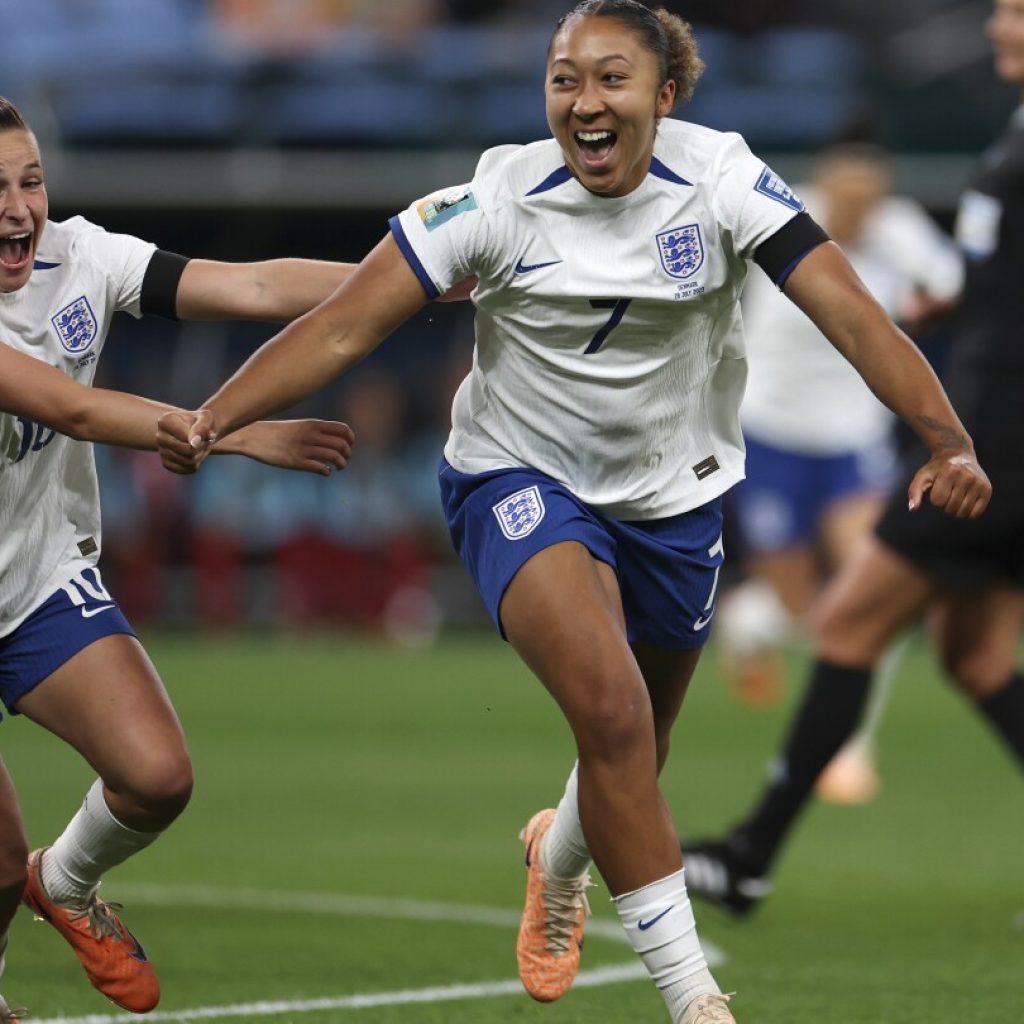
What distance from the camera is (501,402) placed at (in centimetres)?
498

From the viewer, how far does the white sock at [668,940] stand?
4.52 m

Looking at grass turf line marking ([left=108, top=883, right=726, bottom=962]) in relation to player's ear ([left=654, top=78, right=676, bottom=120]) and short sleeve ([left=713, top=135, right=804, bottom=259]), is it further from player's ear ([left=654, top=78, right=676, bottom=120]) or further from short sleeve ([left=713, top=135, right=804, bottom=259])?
player's ear ([left=654, top=78, right=676, bottom=120])

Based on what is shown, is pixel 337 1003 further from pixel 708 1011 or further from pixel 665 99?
pixel 665 99

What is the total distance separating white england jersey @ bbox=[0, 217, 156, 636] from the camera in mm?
4883

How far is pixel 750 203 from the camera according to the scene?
15.3 ft

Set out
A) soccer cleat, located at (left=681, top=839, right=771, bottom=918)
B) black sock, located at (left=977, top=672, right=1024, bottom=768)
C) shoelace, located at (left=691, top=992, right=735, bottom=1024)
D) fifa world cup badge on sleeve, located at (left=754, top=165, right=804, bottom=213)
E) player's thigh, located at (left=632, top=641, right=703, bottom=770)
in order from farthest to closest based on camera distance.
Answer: black sock, located at (left=977, top=672, right=1024, bottom=768) → soccer cleat, located at (left=681, top=839, right=771, bottom=918) → player's thigh, located at (left=632, top=641, right=703, bottom=770) → fifa world cup badge on sleeve, located at (left=754, top=165, right=804, bottom=213) → shoelace, located at (left=691, top=992, right=735, bottom=1024)

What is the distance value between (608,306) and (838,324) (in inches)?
19.0

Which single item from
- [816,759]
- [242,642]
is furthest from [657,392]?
[242,642]

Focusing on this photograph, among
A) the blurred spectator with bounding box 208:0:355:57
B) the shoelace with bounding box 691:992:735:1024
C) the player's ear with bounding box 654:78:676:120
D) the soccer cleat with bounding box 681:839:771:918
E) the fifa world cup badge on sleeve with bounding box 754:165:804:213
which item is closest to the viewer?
the shoelace with bounding box 691:992:735:1024

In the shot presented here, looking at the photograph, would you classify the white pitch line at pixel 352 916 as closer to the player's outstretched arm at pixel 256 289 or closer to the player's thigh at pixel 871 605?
the player's thigh at pixel 871 605

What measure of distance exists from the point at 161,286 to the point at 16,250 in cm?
38

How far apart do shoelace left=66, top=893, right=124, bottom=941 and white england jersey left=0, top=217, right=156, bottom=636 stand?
71 cm

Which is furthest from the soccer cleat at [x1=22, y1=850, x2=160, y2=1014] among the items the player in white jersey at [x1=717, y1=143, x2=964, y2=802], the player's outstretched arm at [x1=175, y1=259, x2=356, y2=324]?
the player in white jersey at [x1=717, y1=143, x2=964, y2=802]

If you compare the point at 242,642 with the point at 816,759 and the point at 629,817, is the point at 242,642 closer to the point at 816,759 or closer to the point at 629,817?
the point at 816,759
